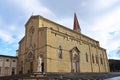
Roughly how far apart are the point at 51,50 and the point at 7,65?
14341 mm

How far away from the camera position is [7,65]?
33.6 meters

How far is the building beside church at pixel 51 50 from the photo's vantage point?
2490 centimetres

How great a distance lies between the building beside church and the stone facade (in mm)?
1468

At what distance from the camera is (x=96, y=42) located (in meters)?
42.9

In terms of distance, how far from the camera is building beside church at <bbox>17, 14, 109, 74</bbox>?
2490 cm

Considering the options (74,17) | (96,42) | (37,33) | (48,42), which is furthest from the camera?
(74,17)

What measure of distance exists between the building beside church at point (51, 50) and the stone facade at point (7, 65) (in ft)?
4.82

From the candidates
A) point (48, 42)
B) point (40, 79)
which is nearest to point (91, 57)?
point (48, 42)

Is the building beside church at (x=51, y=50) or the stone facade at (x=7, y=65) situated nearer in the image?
the building beside church at (x=51, y=50)

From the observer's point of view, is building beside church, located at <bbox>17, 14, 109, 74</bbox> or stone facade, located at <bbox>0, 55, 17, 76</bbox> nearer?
building beside church, located at <bbox>17, 14, 109, 74</bbox>

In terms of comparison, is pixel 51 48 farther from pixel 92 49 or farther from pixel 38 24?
pixel 92 49

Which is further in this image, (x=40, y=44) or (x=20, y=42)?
(x=20, y=42)

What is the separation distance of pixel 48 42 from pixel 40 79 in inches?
374

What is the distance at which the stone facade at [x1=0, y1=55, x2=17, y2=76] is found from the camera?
3257cm
